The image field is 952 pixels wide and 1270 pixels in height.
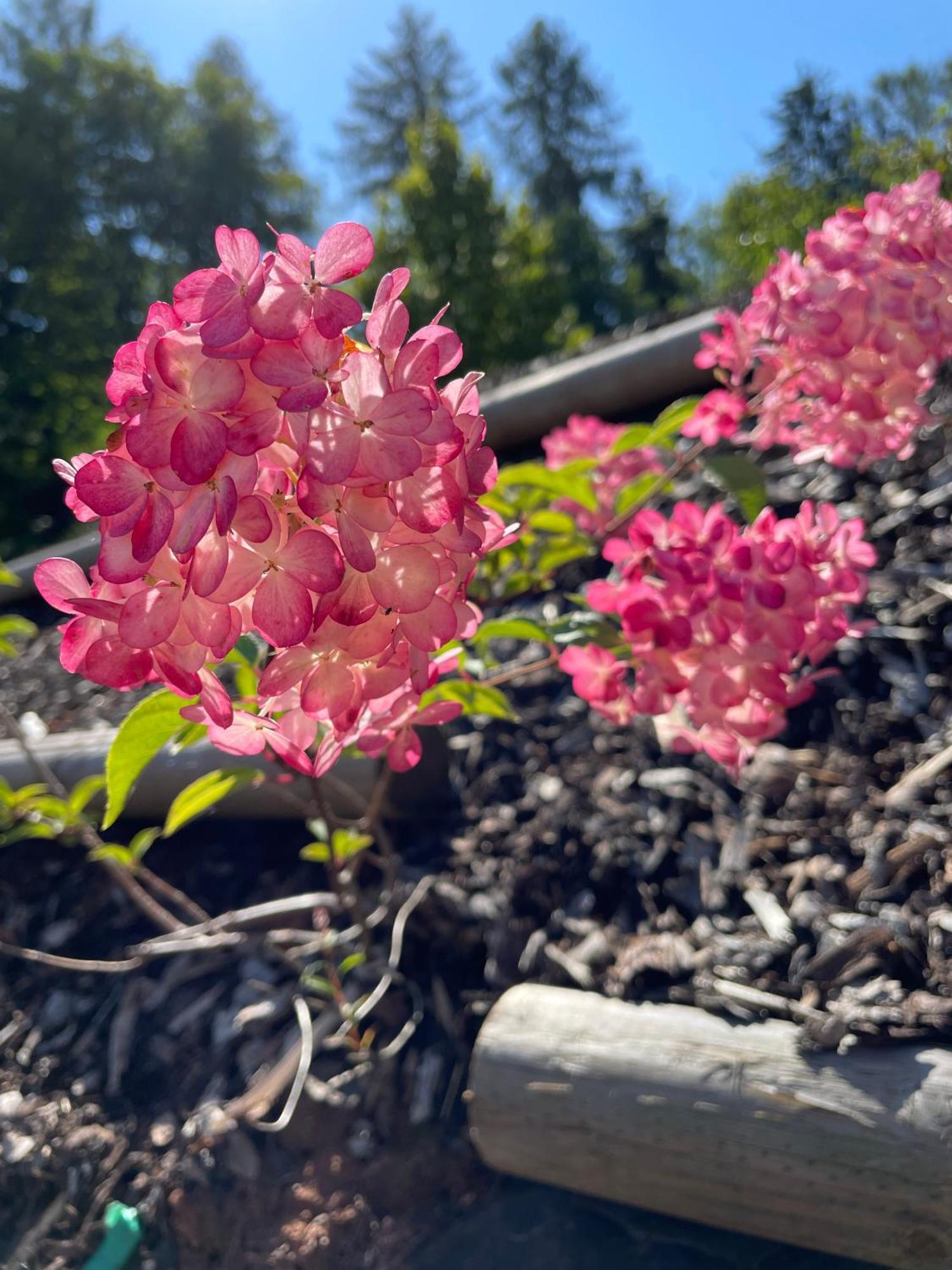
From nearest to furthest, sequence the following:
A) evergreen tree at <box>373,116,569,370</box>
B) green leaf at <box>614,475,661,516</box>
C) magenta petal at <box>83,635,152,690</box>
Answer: magenta petal at <box>83,635,152,690</box>, green leaf at <box>614,475,661,516</box>, evergreen tree at <box>373,116,569,370</box>

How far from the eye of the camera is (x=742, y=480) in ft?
4.57

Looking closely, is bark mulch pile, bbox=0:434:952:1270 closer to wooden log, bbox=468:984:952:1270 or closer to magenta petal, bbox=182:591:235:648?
wooden log, bbox=468:984:952:1270

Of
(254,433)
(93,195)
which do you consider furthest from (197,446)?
(93,195)

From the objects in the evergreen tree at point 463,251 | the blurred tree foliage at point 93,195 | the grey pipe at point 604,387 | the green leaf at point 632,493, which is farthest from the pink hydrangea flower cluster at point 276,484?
the blurred tree foliage at point 93,195

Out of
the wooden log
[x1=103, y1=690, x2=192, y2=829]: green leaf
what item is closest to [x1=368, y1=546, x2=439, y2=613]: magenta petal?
[x1=103, y1=690, x2=192, y2=829]: green leaf

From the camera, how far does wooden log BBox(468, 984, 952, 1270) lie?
0.96m

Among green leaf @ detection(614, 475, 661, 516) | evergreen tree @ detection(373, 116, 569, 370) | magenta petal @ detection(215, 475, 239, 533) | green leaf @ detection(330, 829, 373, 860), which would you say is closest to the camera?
magenta petal @ detection(215, 475, 239, 533)

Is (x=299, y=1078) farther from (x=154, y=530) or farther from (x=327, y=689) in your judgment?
(x=154, y=530)

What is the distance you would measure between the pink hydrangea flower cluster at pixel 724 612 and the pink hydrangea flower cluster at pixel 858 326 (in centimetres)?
27

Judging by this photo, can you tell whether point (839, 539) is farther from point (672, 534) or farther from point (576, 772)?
point (576, 772)

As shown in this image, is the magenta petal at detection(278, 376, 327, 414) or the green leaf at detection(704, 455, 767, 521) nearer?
the magenta petal at detection(278, 376, 327, 414)

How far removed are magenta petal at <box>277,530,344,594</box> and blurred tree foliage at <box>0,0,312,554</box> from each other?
40.0ft

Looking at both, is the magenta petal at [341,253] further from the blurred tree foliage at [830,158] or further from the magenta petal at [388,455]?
the blurred tree foliage at [830,158]

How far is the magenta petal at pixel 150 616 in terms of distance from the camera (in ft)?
1.93
